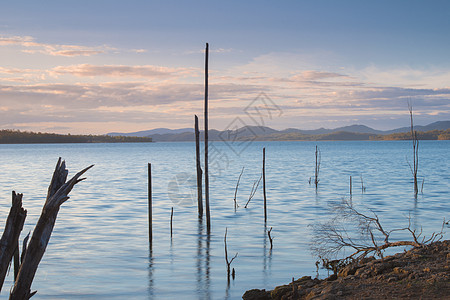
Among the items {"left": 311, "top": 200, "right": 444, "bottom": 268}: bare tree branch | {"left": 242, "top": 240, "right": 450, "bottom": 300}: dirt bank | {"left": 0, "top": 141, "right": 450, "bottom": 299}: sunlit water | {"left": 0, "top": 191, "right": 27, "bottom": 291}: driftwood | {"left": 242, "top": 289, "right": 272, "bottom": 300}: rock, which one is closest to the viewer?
{"left": 0, "top": 191, "right": 27, "bottom": 291}: driftwood

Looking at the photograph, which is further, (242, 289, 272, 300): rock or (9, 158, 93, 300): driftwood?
(242, 289, 272, 300): rock

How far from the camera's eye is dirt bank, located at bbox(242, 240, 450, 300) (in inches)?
323

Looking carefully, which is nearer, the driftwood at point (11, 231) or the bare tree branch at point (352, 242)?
the driftwood at point (11, 231)

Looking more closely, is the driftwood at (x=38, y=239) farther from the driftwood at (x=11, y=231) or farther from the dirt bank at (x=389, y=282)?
the dirt bank at (x=389, y=282)

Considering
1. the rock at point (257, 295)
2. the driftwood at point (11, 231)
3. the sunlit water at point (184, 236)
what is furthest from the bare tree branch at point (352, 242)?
the driftwood at point (11, 231)

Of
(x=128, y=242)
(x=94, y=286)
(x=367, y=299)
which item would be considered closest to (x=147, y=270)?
(x=94, y=286)

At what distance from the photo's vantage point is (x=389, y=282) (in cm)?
888

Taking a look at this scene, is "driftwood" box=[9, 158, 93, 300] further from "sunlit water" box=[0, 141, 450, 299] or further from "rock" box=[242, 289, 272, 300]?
"sunlit water" box=[0, 141, 450, 299]

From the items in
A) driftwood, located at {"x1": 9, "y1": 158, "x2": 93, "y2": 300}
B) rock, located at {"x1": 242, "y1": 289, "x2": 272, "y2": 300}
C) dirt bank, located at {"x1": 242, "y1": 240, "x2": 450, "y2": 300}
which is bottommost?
rock, located at {"x1": 242, "y1": 289, "x2": 272, "y2": 300}

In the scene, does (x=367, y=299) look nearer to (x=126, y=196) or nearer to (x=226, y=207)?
(x=226, y=207)

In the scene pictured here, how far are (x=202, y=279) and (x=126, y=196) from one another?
22.2m

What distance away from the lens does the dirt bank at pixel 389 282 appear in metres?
8.20

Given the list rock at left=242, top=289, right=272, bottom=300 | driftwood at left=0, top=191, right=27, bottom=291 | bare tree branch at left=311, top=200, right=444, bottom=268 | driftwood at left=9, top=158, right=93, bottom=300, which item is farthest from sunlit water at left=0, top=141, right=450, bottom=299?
driftwood at left=0, top=191, right=27, bottom=291

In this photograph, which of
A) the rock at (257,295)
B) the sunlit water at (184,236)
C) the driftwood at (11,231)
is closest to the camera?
the driftwood at (11,231)
